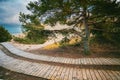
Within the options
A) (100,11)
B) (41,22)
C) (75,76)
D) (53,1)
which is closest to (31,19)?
(41,22)

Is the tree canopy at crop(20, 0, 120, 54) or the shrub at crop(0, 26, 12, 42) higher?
the tree canopy at crop(20, 0, 120, 54)

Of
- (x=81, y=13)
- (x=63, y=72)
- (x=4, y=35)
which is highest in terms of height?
(x=81, y=13)

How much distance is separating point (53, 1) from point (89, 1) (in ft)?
7.06

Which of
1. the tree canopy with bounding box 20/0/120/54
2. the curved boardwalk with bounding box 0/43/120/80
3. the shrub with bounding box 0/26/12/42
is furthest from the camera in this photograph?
the shrub with bounding box 0/26/12/42

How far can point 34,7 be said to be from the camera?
33.4ft

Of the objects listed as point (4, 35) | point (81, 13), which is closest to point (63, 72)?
point (81, 13)

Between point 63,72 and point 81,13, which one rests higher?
point 81,13

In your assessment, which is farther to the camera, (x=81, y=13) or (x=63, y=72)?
Result: (x=81, y=13)

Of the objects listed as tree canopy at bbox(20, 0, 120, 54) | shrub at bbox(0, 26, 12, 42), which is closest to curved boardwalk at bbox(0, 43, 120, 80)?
tree canopy at bbox(20, 0, 120, 54)

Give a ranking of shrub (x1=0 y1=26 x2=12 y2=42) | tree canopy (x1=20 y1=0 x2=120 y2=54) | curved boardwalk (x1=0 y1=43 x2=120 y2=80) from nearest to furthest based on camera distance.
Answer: curved boardwalk (x1=0 y1=43 x2=120 y2=80), tree canopy (x1=20 y1=0 x2=120 y2=54), shrub (x1=0 y1=26 x2=12 y2=42)

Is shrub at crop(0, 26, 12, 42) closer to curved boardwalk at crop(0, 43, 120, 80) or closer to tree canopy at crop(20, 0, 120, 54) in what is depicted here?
tree canopy at crop(20, 0, 120, 54)

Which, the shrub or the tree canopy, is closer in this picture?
the tree canopy

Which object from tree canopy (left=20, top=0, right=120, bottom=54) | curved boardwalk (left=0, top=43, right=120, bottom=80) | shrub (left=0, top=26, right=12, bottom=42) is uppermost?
tree canopy (left=20, top=0, right=120, bottom=54)

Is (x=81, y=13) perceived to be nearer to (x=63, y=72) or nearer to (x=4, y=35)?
(x=63, y=72)
